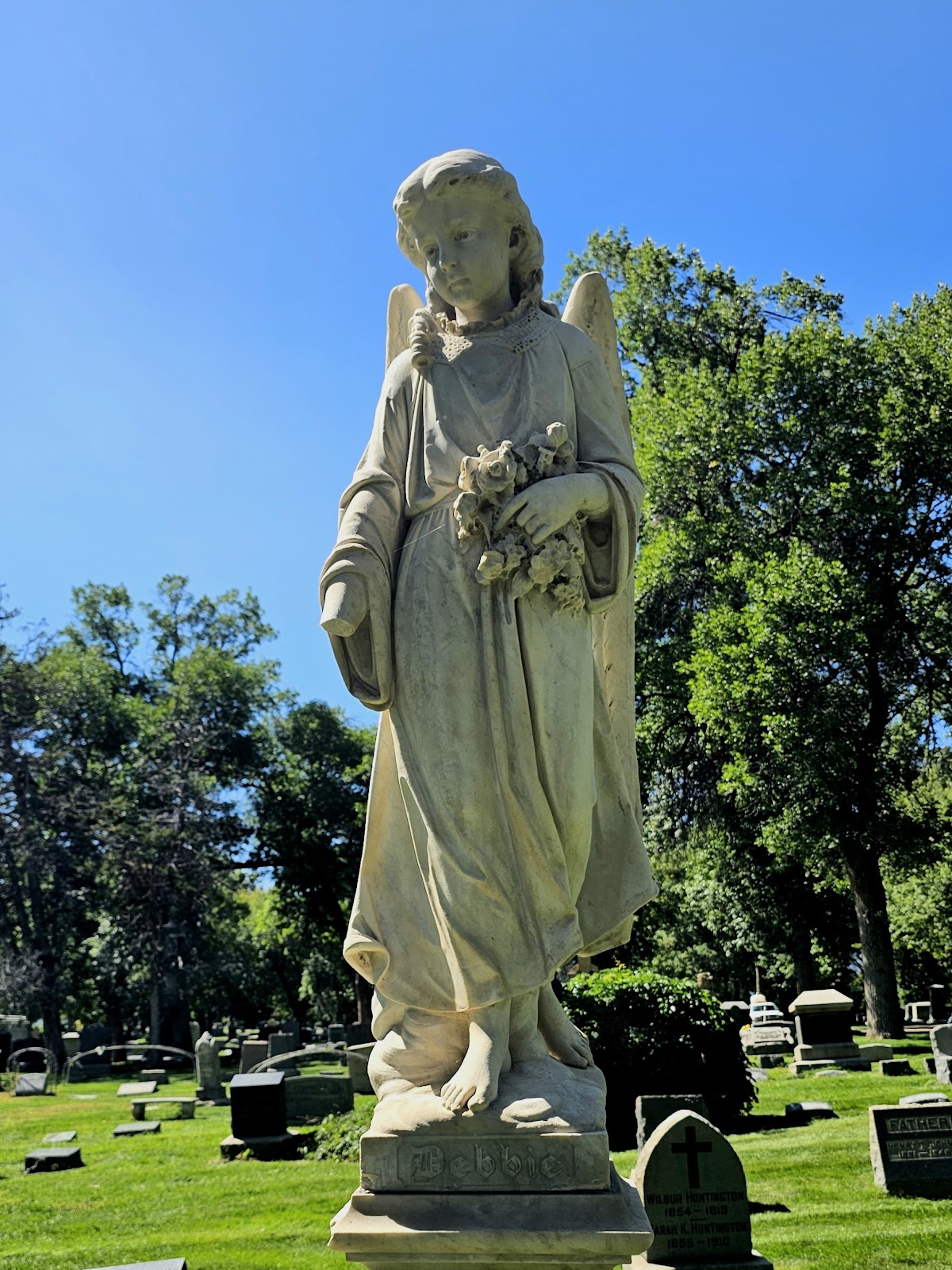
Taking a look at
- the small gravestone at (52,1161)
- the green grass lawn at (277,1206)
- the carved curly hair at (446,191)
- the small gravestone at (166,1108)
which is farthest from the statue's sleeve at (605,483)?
the small gravestone at (166,1108)

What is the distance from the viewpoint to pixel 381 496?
4.15 m

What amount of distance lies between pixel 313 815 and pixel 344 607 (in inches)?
1432

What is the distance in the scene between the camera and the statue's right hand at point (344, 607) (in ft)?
12.5

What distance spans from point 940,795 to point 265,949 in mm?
29107

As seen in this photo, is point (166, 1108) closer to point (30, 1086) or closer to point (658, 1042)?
point (30, 1086)

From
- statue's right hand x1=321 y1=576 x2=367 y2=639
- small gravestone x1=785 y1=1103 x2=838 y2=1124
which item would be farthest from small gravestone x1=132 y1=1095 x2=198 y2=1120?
statue's right hand x1=321 y1=576 x2=367 y2=639

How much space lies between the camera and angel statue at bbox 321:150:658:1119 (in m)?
3.70

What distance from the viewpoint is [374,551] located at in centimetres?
399

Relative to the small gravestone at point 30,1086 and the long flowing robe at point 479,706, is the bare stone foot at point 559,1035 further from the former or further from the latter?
the small gravestone at point 30,1086

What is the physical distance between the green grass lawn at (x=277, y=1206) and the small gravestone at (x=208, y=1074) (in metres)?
4.96

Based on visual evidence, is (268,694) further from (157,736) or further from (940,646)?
(940,646)

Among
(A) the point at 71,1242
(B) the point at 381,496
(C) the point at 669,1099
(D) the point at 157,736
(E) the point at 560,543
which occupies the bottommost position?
(A) the point at 71,1242

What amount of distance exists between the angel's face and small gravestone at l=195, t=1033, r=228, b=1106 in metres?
18.4

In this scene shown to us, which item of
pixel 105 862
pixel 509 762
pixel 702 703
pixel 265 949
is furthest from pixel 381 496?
pixel 265 949
